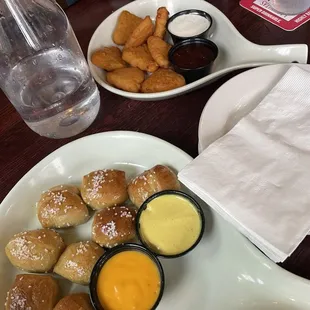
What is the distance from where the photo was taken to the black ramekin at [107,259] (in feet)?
2.33

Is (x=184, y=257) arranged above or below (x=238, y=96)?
below

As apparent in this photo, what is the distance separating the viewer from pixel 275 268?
2.27 ft

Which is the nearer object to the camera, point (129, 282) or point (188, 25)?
point (129, 282)

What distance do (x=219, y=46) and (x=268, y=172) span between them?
0.46m

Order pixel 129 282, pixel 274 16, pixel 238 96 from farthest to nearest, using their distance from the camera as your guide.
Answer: pixel 274 16 < pixel 238 96 < pixel 129 282

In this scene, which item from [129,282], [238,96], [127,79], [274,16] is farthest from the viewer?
[274,16]

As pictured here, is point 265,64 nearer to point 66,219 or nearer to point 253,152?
point 253,152

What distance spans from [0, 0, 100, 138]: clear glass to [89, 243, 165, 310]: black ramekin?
0.33 meters

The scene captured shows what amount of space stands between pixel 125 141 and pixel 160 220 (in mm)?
213

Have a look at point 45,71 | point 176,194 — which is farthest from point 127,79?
point 176,194

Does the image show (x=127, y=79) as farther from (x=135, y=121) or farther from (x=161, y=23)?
(x=161, y=23)

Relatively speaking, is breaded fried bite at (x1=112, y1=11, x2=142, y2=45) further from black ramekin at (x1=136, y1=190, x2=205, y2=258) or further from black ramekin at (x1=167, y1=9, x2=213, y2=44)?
black ramekin at (x1=136, y1=190, x2=205, y2=258)

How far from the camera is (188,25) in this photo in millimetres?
1106

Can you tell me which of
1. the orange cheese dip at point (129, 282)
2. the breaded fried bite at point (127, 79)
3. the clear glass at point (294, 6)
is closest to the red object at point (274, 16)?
the clear glass at point (294, 6)
